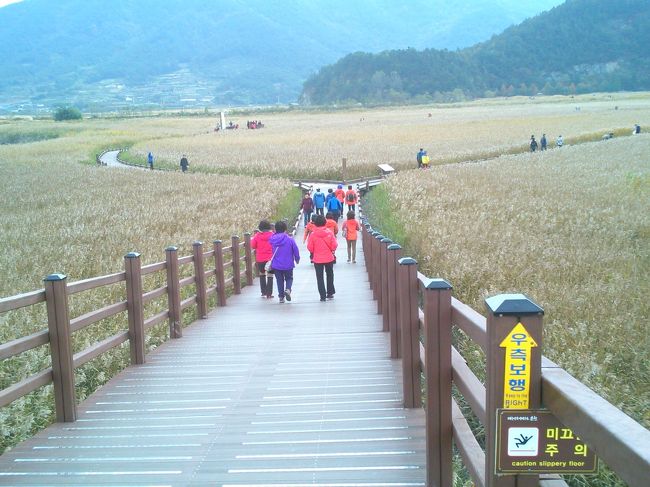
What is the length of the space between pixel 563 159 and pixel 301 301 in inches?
1048

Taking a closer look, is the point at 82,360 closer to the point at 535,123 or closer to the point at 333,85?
the point at 535,123

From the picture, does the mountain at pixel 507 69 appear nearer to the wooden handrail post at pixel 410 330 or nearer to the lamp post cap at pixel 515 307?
the wooden handrail post at pixel 410 330

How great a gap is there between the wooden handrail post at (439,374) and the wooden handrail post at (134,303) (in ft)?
14.6

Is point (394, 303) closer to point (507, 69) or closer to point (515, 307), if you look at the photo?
point (515, 307)

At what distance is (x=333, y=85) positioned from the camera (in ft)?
611

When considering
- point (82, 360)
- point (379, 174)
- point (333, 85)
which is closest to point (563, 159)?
point (379, 174)

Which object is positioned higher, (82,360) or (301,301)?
(82,360)

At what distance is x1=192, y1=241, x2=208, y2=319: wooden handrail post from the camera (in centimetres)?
1077

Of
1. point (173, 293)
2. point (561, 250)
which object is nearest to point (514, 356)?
point (173, 293)

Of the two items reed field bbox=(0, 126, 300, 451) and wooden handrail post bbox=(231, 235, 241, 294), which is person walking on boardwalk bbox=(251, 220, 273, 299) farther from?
reed field bbox=(0, 126, 300, 451)

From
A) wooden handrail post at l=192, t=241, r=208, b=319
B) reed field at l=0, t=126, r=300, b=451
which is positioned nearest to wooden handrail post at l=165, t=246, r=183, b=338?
reed field at l=0, t=126, r=300, b=451

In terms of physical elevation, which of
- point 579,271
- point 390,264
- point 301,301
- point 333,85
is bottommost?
point 301,301

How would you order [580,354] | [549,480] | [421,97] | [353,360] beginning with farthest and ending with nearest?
1. [421,97]
2. [353,360]
3. [580,354]
4. [549,480]

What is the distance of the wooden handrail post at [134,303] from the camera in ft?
24.9
